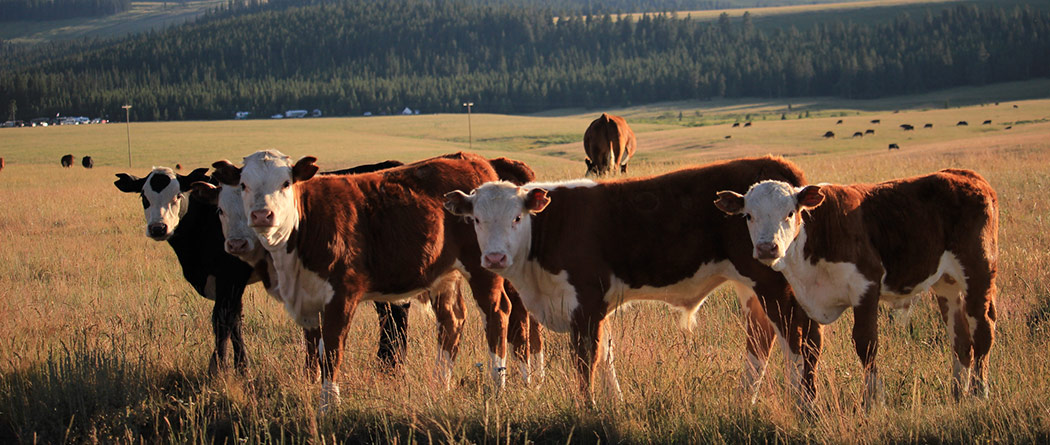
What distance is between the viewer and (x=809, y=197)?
5855 millimetres

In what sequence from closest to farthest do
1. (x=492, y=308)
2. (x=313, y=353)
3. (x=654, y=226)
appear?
1. (x=654, y=226)
2. (x=313, y=353)
3. (x=492, y=308)

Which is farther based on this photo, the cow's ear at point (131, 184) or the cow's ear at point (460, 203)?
the cow's ear at point (131, 184)

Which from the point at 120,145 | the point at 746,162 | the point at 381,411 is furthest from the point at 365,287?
the point at 120,145

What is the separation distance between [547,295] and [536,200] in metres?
0.78

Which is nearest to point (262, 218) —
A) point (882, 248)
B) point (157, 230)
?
point (157, 230)

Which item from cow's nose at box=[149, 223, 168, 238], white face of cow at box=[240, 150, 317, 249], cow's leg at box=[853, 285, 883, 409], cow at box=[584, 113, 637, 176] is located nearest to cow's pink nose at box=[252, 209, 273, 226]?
white face of cow at box=[240, 150, 317, 249]

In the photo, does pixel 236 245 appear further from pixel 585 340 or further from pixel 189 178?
pixel 585 340

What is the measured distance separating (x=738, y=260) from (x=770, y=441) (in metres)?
1.48

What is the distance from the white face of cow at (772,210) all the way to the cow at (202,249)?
13.7 feet

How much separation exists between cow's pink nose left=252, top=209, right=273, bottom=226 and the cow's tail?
253cm

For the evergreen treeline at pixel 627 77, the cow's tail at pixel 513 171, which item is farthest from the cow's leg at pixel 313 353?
the evergreen treeline at pixel 627 77

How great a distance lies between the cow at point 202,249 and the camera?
745cm

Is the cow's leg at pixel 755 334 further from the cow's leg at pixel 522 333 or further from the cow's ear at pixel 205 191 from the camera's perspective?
the cow's ear at pixel 205 191

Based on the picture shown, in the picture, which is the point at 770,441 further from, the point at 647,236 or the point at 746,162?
the point at 746,162
